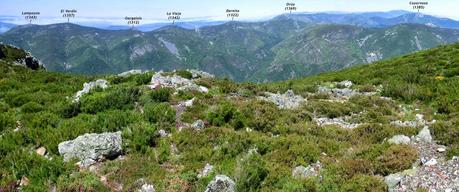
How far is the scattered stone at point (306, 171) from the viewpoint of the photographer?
13.8 metres

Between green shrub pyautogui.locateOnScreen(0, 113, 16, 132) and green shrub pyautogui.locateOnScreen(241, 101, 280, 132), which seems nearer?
green shrub pyautogui.locateOnScreen(0, 113, 16, 132)

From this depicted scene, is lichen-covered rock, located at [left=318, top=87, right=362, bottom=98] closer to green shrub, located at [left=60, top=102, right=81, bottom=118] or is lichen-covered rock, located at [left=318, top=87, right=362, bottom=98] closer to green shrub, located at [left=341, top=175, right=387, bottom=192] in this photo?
green shrub, located at [left=60, top=102, right=81, bottom=118]

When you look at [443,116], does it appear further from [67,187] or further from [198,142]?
[67,187]

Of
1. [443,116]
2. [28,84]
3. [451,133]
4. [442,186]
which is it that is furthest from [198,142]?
[28,84]

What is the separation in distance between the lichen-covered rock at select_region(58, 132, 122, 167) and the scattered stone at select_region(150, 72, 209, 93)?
9.14 metres

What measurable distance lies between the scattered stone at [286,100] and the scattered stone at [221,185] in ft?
36.4

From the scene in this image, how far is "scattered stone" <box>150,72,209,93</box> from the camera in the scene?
82.1 feet

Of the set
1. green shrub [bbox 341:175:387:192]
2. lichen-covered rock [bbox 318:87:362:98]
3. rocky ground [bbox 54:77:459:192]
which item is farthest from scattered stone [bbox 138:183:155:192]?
lichen-covered rock [bbox 318:87:362:98]

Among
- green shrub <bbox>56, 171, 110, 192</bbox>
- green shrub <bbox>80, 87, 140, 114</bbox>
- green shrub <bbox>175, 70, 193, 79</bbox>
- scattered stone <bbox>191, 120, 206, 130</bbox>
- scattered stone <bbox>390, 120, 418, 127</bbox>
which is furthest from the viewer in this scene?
green shrub <bbox>175, 70, 193, 79</bbox>

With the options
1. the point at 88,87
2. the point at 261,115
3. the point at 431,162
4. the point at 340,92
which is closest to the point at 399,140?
the point at 431,162

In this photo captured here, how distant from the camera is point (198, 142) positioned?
53.9 ft

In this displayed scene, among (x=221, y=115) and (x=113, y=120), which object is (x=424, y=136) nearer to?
(x=221, y=115)

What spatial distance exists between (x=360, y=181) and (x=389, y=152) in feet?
7.37

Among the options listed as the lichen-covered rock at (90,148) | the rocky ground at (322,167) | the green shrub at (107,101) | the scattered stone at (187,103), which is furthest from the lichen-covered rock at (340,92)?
the lichen-covered rock at (90,148)
